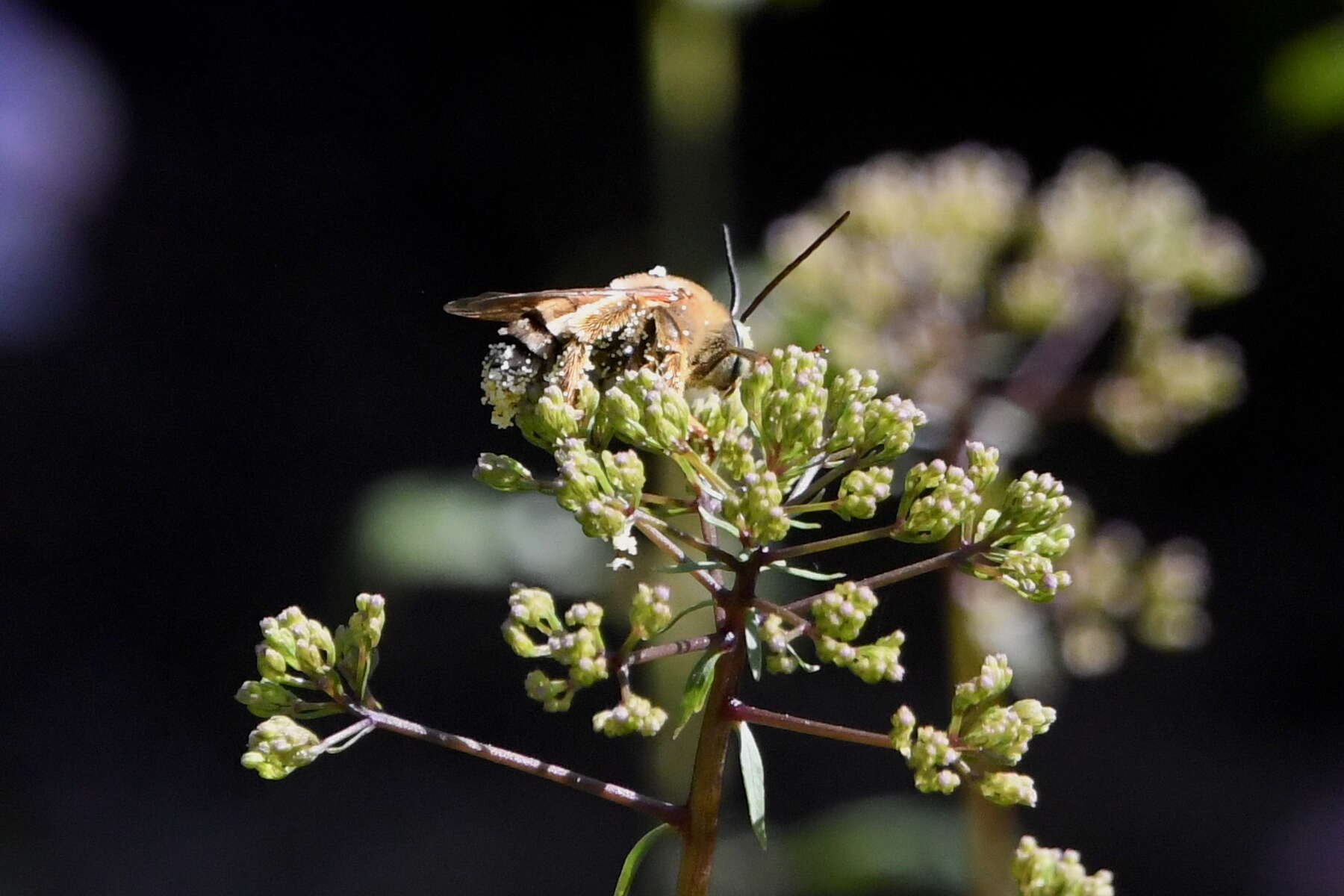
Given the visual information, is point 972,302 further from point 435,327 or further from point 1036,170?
point 435,327

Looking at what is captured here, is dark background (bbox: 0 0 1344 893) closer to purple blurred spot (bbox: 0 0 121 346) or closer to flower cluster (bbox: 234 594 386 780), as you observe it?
purple blurred spot (bbox: 0 0 121 346)

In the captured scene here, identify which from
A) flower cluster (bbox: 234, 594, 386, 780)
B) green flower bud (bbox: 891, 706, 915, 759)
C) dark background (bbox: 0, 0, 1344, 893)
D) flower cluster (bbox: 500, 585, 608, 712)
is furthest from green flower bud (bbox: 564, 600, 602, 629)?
dark background (bbox: 0, 0, 1344, 893)

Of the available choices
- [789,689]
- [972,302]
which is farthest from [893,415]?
[789,689]

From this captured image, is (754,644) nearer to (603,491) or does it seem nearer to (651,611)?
(651,611)

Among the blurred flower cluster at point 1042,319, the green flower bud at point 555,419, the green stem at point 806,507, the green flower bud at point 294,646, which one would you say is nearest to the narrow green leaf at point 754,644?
the green stem at point 806,507

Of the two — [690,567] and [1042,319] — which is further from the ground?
[1042,319]

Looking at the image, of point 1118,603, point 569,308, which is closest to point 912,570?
point 569,308
